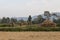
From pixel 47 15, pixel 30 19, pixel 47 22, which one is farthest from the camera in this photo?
pixel 47 15

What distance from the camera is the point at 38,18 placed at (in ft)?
101

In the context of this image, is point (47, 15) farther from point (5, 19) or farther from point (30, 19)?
point (5, 19)

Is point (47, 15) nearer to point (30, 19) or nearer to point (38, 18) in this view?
point (38, 18)

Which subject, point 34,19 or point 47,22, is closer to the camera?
point 47,22

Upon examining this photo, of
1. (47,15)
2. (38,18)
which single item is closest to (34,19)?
(38,18)

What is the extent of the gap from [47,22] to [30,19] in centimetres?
475

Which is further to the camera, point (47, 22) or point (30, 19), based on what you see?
point (30, 19)

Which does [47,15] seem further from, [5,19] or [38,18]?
[5,19]

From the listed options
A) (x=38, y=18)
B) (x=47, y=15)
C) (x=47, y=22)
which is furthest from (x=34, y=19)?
(x=47, y=22)

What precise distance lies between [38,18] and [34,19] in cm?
105

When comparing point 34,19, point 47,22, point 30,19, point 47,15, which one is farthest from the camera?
point 47,15

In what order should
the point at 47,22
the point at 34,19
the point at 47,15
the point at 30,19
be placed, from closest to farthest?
the point at 47,22 → the point at 30,19 → the point at 34,19 → the point at 47,15

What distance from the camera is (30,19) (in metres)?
29.1

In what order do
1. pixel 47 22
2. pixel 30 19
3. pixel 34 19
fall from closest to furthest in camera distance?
pixel 47 22
pixel 30 19
pixel 34 19
